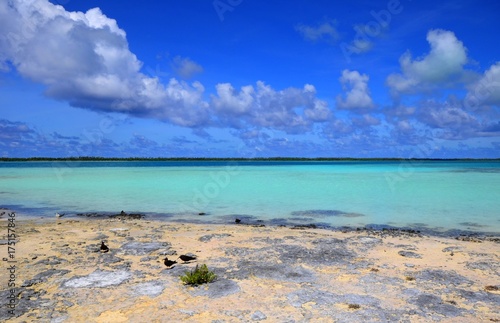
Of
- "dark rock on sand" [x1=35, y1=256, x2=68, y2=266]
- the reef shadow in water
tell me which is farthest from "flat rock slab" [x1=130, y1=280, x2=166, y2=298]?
the reef shadow in water

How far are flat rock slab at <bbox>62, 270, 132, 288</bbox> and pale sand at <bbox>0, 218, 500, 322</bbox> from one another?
0.07ft

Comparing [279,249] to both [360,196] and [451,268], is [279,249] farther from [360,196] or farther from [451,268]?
[360,196]

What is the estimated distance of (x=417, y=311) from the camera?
17.5 feet

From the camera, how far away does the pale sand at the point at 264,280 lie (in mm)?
5254

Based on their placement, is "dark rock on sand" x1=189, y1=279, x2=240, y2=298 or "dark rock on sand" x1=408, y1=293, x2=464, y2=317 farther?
"dark rock on sand" x1=189, y1=279, x2=240, y2=298

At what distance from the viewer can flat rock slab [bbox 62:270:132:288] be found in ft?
20.6

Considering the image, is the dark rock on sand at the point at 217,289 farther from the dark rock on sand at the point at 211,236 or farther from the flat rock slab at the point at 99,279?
the dark rock on sand at the point at 211,236

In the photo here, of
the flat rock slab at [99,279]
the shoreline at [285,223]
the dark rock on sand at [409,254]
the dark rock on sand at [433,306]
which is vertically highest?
the dark rock on sand at [409,254]

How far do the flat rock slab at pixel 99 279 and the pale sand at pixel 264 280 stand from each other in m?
0.02

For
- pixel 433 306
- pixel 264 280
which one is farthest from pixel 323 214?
pixel 433 306

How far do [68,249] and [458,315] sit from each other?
27.7 ft

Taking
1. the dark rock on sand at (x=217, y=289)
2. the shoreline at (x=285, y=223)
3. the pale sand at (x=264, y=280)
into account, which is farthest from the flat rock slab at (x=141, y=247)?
the shoreline at (x=285, y=223)

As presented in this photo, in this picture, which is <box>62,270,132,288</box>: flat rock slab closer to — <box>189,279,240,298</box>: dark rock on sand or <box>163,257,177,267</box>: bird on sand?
<box>163,257,177,267</box>: bird on sand

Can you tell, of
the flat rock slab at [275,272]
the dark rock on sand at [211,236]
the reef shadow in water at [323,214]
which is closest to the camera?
the flat rock slab at [275,272]
